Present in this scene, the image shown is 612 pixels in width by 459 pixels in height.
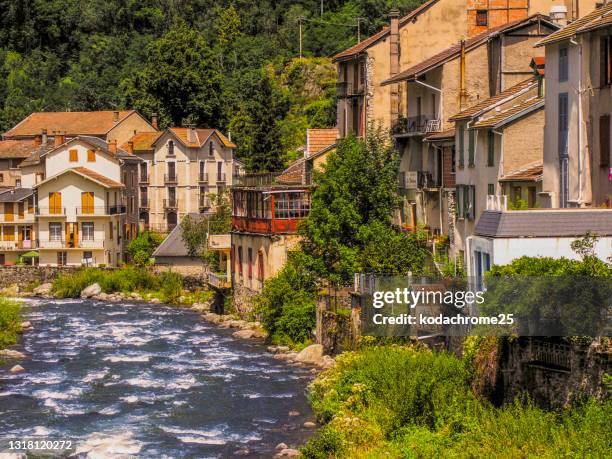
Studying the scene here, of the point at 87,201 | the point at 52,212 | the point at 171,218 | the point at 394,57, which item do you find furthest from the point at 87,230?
the point at 394,57

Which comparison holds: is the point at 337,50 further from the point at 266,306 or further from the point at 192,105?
the point at 266,306

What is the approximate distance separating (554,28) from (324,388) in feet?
76.8

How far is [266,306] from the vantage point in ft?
204

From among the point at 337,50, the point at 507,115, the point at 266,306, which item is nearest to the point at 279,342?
the point at 266,306

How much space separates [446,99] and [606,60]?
66.4 feet

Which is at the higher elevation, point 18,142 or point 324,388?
point 18,142

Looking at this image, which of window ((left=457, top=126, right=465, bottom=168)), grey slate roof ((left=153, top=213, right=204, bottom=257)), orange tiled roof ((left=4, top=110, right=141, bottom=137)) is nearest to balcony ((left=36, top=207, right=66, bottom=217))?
grey slate roof ((left=153, top=213, right=204, bottom=257))

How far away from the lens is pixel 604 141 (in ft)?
138

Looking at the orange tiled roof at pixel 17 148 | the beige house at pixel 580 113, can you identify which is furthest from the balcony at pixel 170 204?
the beige house at pixel 580 113

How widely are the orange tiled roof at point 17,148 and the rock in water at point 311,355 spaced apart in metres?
68.1

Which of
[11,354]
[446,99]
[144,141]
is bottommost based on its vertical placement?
[11,354]

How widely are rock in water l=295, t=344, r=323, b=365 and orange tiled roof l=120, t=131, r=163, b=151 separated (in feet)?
202

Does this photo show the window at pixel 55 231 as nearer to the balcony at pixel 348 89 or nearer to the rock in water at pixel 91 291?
the rock in water at pixel 91 291

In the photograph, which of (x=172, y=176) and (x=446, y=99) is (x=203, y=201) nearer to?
(x=172, y=176)
